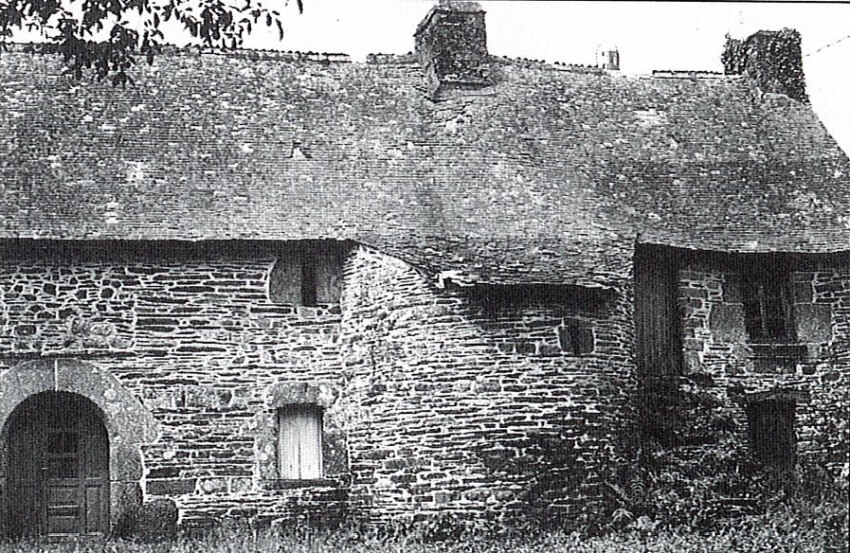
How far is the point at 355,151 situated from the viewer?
806 inches

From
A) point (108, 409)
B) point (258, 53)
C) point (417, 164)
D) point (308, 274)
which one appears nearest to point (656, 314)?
point (417, 164)

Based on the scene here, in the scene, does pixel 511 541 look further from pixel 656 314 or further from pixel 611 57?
pixel 611 57

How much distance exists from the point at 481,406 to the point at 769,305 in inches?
216

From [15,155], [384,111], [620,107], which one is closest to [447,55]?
[384,111]

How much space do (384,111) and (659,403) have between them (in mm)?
6020

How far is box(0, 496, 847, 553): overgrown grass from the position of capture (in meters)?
15.6

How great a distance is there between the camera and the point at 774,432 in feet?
68.3

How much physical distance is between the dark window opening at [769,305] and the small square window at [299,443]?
21.7ft

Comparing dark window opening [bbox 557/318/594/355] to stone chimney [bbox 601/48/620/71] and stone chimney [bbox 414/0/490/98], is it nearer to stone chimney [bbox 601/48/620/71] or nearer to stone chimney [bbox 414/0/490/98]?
stone chimney [bbox 414/0/490/98]

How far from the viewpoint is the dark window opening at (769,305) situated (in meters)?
20.8

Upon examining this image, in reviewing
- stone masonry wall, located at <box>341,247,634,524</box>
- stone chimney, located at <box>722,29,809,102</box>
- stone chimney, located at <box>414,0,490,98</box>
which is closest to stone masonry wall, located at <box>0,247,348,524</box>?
stone masonry wall, located at <box>341,247,634,524</box>

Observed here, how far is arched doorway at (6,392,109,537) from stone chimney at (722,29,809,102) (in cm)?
1250

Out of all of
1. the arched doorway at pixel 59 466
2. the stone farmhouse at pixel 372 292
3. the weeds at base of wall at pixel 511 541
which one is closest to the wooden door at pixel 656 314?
the stone farmhouse at pixel 372 292

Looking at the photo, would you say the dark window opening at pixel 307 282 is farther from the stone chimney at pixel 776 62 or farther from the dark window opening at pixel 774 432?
the stone chimney at pixel 776 62
